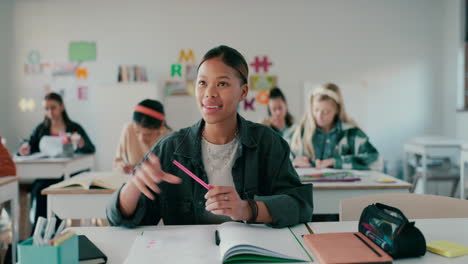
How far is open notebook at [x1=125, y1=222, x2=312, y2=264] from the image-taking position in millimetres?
999

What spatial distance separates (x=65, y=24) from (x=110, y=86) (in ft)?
3.93

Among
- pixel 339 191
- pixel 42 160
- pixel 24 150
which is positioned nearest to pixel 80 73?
pixel 24 150

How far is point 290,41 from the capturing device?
5.93 metres

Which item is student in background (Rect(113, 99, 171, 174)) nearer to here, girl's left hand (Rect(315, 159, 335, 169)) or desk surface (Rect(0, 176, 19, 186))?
desk surface (Rect(0, 176, 19, 186))

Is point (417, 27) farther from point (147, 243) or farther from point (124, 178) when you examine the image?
point (147, 243)

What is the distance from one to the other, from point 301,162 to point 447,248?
2.06 meters

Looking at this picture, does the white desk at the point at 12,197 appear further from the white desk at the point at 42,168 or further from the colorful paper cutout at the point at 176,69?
the colorful paper cutout at the point at 176,69

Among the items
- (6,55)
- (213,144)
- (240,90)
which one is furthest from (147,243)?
(6,55)

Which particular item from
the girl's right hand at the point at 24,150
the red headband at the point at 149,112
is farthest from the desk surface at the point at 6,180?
the girl's right hand at the point at 24,150

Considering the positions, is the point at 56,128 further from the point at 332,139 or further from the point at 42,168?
the point at 332,139

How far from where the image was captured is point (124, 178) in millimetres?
2643

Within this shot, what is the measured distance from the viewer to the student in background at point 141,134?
9.26 feet

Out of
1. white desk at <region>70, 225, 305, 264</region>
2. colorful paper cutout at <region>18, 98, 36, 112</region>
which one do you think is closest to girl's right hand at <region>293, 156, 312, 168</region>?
white desk at <region>70, 225, 305, 264</region>

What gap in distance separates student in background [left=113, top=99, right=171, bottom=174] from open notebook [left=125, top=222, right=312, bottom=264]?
163 centimetres
